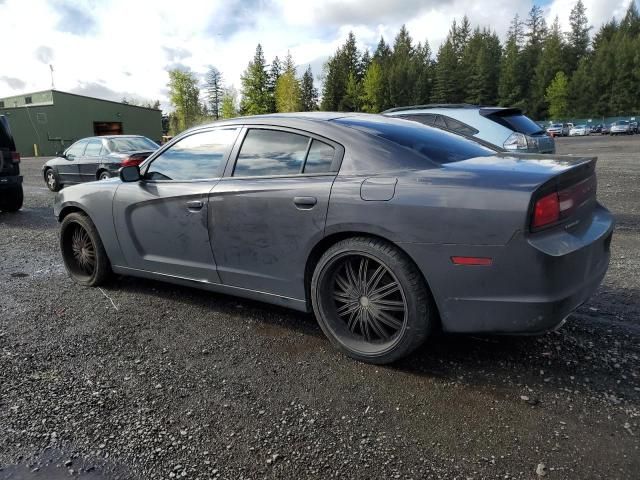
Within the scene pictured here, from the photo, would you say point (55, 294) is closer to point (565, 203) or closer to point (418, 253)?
point (418, 253)

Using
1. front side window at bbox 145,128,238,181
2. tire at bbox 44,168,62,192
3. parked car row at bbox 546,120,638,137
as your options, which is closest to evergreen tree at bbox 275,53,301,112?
parked car row at bbox 546,120,638,137

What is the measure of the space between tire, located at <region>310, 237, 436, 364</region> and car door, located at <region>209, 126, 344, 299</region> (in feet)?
0.65

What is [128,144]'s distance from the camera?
465 inches

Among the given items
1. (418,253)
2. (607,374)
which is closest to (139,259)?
(418,253)

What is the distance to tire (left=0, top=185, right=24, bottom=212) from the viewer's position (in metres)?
9.09

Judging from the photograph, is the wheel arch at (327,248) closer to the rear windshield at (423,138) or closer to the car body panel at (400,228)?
the car body panel at (400,228)

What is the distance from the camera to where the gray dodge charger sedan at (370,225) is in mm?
2383

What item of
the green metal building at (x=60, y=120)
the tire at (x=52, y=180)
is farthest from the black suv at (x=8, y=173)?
the green metal building at (x=60, y=120)

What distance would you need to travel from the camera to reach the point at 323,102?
3553 inches

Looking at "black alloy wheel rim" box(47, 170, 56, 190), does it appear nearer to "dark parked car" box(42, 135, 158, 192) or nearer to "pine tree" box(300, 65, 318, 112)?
"dark parked car" box(42, 135, 158, 192)

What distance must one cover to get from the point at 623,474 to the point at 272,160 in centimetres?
254

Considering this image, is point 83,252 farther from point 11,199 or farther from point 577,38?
point 577,38

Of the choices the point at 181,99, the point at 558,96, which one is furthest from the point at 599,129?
the point at 181,99

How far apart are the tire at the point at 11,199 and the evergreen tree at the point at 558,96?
81.8m
